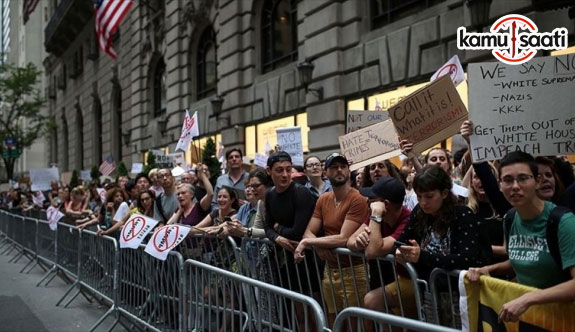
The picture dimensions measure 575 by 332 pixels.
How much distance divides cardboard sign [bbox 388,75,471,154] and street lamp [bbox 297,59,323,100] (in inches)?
386

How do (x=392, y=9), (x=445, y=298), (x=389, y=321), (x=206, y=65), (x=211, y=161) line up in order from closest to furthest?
(x=389, y=321)
(x=445, y=298)
(x=392, y=9)
(x=211, y=161)
(x=206, y=65)

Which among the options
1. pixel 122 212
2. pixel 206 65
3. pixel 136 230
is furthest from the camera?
pixel 206 65

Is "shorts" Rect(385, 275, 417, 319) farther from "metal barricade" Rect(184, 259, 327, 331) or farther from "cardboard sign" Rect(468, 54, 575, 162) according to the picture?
"cardboard sign" Rect(468, 54, 575, 162)

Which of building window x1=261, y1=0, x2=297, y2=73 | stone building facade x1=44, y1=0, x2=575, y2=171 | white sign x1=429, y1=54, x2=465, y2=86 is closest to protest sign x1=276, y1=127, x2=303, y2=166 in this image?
white sign x1=429, y1=54, x2=465, y2=86

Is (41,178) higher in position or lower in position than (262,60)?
lower

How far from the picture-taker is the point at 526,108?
4.48 m

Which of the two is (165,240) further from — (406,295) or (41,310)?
(41,310)

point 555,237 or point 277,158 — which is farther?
point 277,158

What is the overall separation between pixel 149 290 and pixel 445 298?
3683mm

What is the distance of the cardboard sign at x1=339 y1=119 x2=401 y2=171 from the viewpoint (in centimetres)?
623

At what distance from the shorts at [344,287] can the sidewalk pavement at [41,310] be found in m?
3.62

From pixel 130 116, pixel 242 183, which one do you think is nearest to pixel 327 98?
pixel 242 183

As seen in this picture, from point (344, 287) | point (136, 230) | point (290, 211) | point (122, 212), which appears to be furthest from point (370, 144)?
point (122, 212)

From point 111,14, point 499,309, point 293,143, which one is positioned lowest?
point 499,309
